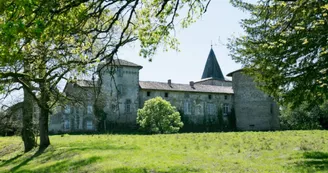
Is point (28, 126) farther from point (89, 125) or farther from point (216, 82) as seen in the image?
point (216, 82)

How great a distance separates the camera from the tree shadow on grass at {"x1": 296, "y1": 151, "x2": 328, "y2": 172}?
991 cm

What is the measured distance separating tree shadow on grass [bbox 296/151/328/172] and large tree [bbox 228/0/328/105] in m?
2.02

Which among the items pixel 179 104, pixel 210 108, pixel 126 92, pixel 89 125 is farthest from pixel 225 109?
pixel 89 125

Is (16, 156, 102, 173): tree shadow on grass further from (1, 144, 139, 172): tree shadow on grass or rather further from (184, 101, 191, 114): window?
(184, 101, 191, 114): window

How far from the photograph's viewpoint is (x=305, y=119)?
46.4m

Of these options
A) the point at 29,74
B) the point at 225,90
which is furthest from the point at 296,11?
the point at 225,90

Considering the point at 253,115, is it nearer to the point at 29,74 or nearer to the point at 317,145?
the point at 317,145

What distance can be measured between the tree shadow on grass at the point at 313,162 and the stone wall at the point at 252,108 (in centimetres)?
3591

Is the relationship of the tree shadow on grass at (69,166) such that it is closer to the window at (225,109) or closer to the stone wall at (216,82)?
the window at (225,109)

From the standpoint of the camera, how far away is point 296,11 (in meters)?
8.91

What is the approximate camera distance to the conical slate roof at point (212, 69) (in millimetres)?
70625

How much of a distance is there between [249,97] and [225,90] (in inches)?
207

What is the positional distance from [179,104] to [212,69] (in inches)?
950

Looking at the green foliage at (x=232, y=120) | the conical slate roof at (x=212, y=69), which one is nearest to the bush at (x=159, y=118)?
the green foliage at (x=232, y=120)
